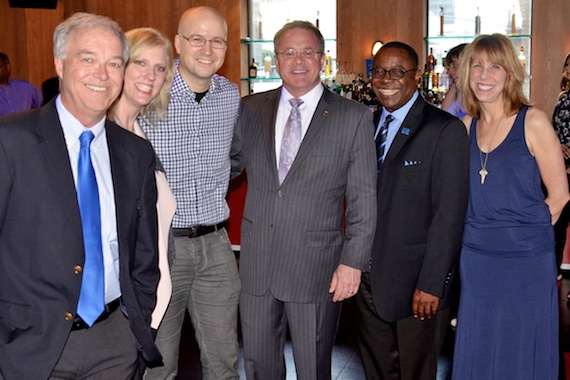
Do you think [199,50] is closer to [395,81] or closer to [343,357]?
[395,81]

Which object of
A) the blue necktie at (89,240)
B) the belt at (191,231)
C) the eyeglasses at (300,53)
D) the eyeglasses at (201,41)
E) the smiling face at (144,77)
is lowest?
the belt at (191,231)

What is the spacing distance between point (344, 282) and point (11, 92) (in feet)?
18.5

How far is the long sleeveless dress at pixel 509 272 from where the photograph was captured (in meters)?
2.93

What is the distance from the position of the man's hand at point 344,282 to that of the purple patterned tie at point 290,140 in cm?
45

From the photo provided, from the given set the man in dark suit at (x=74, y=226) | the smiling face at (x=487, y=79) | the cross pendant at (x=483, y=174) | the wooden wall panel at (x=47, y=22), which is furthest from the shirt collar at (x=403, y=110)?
the wooden wall panel at (x=47, y=22)

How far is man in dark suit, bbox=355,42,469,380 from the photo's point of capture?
9.40 feet

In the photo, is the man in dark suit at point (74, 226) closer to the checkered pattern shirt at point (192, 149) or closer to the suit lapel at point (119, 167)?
the suit lapel at point (119, 167)

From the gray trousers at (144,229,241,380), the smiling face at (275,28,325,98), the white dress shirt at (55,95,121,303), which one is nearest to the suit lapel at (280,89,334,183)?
the smiling face at (275,28,325,98)

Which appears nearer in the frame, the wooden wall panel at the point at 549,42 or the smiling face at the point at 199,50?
the smiling face at the point at 199,50

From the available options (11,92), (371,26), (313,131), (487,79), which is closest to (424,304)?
(313,131)

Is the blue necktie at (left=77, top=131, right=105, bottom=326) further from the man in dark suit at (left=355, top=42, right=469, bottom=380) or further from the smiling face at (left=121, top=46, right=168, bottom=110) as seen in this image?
the man in dark suit at (left=355, top=42, right=469, bottom=380)

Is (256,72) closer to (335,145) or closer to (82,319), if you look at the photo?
(335,145)

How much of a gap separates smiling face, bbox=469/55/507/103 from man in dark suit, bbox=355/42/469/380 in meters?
0.22

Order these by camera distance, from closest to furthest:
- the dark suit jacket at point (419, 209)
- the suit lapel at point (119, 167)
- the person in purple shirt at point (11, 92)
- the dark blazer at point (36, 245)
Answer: the dark blazer at point (36, 245)
the suit lapel at point (119, 167)
the dark suit jacket at point (419, 209)
the person in purple shirt at point (11, 92)
